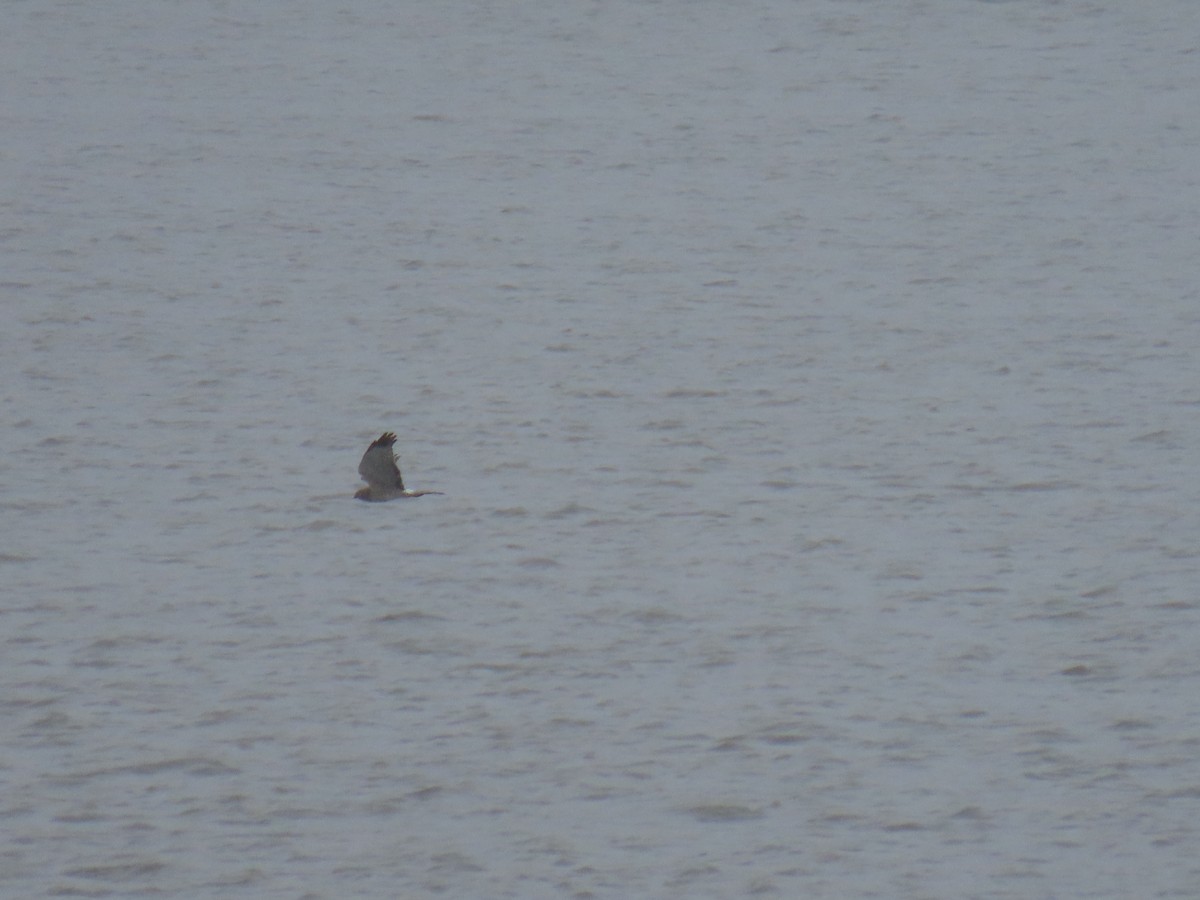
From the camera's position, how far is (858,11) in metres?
24.5

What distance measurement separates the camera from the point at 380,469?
35.3 ft

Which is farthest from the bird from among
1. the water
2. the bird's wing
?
the water

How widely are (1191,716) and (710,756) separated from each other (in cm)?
202

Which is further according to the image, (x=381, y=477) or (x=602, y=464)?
(x=602, y=464)

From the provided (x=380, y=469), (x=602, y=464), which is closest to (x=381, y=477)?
(x=380, y=469)

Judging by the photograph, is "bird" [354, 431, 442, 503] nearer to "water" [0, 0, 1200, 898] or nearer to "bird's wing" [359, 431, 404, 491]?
"bird's wing" [359, 431, 404, 491]

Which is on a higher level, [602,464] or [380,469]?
[380,469]

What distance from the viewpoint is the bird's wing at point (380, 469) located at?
10.6m

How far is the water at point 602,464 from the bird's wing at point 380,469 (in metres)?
0.25

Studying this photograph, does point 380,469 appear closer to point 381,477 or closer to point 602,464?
point 381,477

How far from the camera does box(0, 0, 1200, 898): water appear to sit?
7875mm

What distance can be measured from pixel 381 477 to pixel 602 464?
1.75 metres

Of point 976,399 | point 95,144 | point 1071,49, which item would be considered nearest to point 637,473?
point 976,399

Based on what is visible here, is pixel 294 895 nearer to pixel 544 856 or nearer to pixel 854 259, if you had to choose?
pixel 544 856
